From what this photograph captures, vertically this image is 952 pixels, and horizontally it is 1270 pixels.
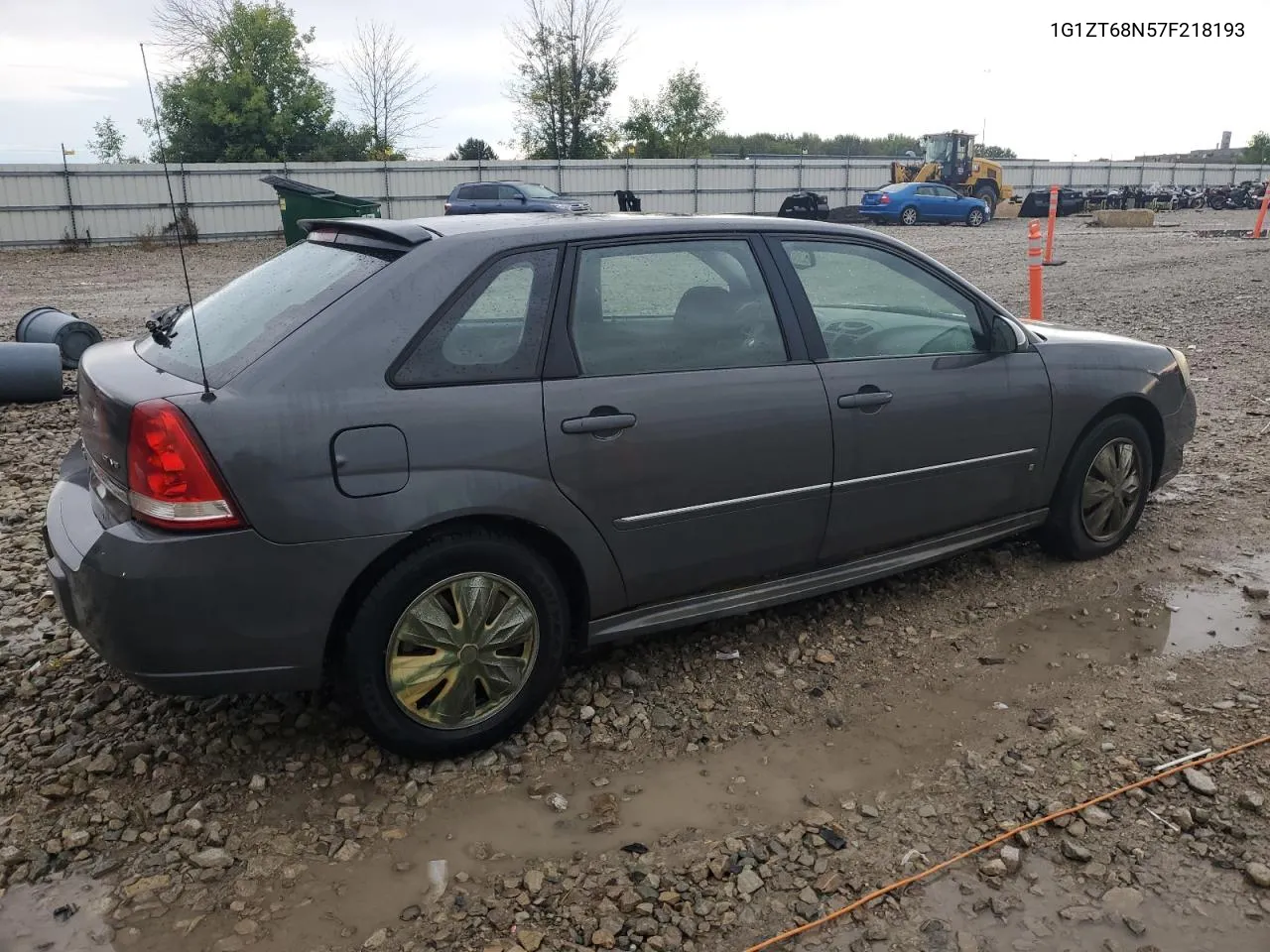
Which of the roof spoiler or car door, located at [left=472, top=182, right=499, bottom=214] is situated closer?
the roof spoiler

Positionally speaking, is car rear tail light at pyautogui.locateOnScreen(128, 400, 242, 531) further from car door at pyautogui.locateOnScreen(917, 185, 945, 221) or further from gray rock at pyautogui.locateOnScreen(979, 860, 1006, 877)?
car door at pyautogui.locateOnScreen(917, 185, 945, 221)

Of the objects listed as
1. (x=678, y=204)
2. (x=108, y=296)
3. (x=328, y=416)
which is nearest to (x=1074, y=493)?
(x=328, y=416)

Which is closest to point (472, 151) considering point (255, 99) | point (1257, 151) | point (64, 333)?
point (255, 99)

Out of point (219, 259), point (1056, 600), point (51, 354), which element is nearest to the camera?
point (1056, 600)

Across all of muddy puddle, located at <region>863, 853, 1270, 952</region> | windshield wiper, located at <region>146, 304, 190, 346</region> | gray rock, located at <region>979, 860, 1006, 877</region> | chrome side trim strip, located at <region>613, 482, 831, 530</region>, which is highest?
windshield wiper, located at <region>146, 304, 190, 346</region>

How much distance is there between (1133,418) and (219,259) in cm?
2255

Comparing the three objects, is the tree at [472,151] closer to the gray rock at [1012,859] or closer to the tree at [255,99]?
the tree at [255,99]

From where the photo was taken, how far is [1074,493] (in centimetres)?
450

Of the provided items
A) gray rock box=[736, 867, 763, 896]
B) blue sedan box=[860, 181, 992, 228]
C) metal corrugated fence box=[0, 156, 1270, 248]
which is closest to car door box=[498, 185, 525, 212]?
metal corrugated fence box=[0, 156, 1270, 248]

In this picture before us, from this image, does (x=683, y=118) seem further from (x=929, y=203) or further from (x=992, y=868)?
(x=992, y=868)

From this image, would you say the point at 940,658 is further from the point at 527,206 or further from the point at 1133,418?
the point at 527,206

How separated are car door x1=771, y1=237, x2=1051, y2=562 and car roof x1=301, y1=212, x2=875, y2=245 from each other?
21 cm

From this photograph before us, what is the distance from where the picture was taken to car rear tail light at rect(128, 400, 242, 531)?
2656 millimetres

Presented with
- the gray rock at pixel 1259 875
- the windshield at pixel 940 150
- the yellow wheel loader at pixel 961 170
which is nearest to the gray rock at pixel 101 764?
the gray rock at pixel 1259 875
